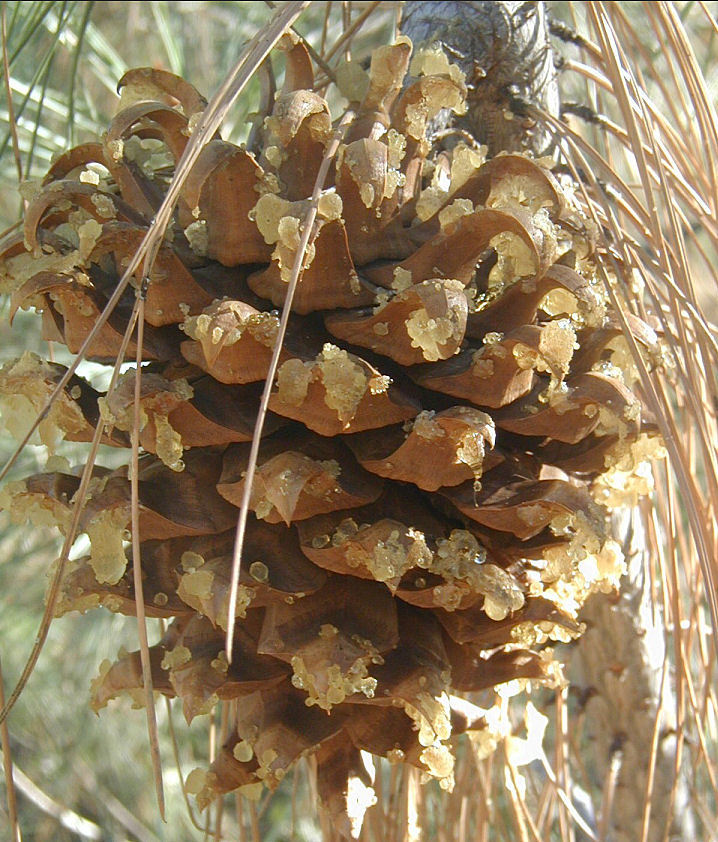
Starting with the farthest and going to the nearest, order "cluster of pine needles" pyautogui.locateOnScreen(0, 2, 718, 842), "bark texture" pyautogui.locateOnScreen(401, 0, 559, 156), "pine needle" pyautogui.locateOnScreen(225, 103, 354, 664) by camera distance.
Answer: "bark texture" pyautogui.locateOnScreen(401, 0, 559, 156) → "cluster of pine needles" pyautogui.locateOnScreen(0, 2, 718, 842) → "pine needle" pyautogui.locateOnScreen(225, 103, 354, 664)

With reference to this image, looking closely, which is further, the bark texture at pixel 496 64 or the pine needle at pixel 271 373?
the bark texture at pixel 496 64

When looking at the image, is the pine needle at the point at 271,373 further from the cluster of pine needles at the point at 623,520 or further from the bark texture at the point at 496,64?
the bark texture at the point at 496,64

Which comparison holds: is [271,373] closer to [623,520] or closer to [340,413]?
[340,413]

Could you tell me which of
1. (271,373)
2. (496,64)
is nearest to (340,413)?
(271,373)

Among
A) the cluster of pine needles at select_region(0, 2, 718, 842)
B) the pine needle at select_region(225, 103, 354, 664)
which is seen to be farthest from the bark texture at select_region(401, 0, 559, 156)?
the pine needle at select_region(225, 103, 354, 664)

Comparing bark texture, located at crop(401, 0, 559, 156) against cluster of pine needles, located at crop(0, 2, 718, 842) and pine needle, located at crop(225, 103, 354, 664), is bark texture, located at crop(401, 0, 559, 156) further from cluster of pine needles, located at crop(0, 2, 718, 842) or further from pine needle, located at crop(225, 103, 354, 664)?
pine needle, located at crop(225, 103, 354, 664)

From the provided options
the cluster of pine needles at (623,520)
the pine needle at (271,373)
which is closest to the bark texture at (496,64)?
the cluster of pine needles at (623,520)

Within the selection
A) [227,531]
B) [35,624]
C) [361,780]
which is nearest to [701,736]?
[361,780]

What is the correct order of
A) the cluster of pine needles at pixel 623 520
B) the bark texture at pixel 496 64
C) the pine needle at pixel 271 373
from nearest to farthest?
the pine needle at pixel 271 373
the cluster of pine needles at pixel 623 520
the bark texture at pixel 496 64

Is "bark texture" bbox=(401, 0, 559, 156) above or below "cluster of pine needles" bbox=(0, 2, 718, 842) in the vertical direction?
above

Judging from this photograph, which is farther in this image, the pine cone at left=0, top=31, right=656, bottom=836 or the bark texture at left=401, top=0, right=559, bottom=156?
the bark texture at left=401, top=0, right=559, bottom=156
